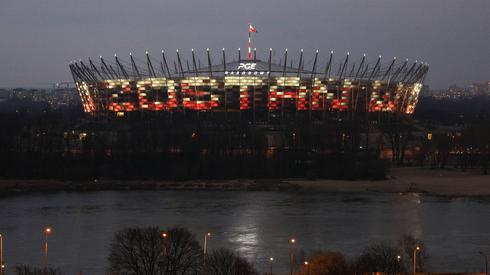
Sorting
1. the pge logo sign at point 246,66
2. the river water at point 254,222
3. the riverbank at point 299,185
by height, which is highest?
the pge logo sign at point 246,66

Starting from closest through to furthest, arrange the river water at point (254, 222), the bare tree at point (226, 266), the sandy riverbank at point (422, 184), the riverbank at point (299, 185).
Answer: the bare tree at point (226, 266) < the river water at point (254, 222) < the sandy riverbank at point (422, 184) < the riverbank at point (299, 185)

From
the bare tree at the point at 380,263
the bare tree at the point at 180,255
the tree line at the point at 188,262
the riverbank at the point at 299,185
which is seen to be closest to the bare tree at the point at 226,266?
the tree line at the point at 188,262

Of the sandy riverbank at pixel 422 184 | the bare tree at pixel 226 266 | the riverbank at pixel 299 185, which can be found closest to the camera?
the bare tree at pixel 226 266

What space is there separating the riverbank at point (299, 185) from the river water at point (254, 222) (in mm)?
1072

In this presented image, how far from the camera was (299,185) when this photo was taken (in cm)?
2838

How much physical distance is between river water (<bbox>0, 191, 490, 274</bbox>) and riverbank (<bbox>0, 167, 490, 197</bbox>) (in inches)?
42.2

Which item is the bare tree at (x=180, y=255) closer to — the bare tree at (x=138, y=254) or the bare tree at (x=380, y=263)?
the bare tree at (x=138, y=254)

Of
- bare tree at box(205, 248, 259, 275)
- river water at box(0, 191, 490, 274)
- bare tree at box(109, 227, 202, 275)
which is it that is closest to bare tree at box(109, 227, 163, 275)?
bare tree at box(109, 227, 202, 275)

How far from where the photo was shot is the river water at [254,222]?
1633cm

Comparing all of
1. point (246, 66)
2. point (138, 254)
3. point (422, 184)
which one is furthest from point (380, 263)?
point (246, 66)

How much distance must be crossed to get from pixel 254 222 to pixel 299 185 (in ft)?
27.4

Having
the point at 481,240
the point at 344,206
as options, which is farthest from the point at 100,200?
the point at 481,240

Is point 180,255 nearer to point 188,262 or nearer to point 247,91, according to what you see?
point 188,262

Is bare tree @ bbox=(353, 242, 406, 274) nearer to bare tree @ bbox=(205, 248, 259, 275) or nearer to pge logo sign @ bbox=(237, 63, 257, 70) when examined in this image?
bare tree @ bbox=(205, 248, 259, 275)
